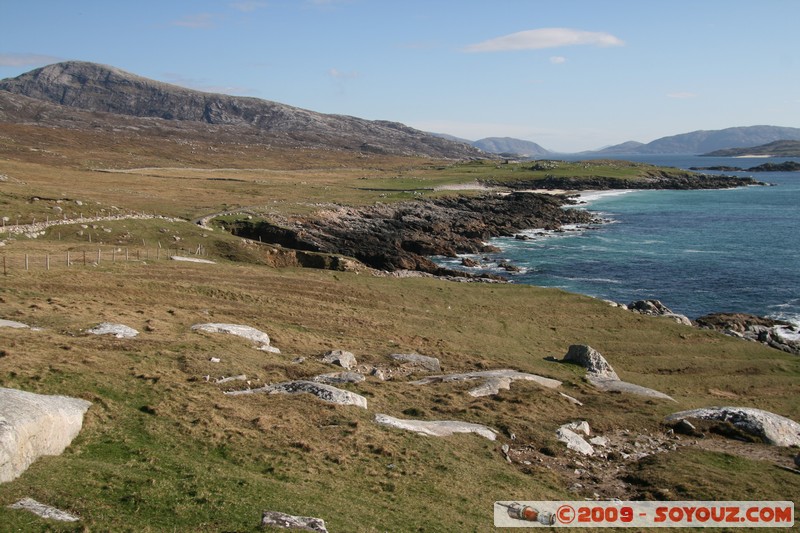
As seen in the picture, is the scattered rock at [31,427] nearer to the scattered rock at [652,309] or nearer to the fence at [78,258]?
the fence at [78,258]

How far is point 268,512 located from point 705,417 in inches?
963

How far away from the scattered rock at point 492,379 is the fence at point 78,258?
29741mm

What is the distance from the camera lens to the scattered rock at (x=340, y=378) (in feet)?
102

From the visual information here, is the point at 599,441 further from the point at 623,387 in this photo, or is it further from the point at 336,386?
the point at 336,386

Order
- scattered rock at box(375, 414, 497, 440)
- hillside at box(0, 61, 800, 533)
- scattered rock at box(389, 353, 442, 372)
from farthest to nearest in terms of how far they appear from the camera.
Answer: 1. scattered rock at box(389, 353, 442, 372)
2. scattered rock at box(375, 414, 497, 440)
3. hillside at box(0, 61, 800, 533)

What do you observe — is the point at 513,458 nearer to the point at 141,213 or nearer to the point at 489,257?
the point at 141,213

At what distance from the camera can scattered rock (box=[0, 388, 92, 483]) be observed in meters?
16.9

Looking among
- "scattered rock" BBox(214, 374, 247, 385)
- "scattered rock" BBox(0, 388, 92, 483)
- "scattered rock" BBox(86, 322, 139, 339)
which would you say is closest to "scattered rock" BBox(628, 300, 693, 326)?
"scattered rock" BBox(214, 374, 247, 385)

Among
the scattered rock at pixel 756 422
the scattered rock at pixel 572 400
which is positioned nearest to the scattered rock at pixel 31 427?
the scattered rock at pixel 572 400

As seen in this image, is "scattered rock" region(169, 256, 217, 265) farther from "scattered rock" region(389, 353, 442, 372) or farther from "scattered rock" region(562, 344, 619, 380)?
"scattered rock" region(562, 344, 619, 380)

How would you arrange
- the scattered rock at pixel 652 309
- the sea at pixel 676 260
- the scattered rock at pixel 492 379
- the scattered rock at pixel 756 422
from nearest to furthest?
the scattered rock at pixel 756 422, the scattered rock at pixel 492 379, the scattered rock at pixel 652 309, the sea at pixel 676 260

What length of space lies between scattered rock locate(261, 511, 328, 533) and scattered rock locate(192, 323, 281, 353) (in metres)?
18.7

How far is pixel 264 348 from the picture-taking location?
35250 millimetres

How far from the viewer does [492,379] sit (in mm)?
34906
